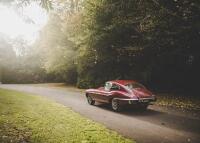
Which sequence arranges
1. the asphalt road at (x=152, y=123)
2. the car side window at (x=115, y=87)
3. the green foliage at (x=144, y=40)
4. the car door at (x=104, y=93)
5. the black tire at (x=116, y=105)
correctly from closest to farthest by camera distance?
the asphalt road at (x=152, y=123)
the black tire at (x=116, y=105)
the car side window at (x=115, y=87)
the car door at (x=104, y=93)
the green foliage at (x=144, y=40)

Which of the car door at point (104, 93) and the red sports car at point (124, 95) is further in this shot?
the car door at point (104, 93)

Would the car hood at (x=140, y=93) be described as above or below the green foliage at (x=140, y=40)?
below

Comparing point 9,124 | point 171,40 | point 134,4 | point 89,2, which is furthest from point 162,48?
point 9,124

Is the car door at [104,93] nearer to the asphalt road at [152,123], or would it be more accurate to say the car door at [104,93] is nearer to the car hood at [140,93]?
the asphalt road at [152,123]

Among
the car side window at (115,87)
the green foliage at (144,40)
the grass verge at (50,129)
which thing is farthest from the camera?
the green foliage at (144,40)

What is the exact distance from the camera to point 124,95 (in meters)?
13.1

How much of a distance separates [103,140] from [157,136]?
1.86 meters

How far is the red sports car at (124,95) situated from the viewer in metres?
12.8

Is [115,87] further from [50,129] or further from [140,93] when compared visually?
[50,129]

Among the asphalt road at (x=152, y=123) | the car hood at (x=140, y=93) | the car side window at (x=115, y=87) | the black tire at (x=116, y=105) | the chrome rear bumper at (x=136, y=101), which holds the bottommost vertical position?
the asphalt road at (x=152, y=123)

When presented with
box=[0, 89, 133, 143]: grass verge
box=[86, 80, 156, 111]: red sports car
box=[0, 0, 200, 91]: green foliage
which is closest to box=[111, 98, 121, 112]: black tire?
box=[86, 80, 156, 111]: red sports car

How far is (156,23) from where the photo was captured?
58.9 ft

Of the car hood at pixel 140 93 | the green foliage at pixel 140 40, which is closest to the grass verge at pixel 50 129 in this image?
the car hood at pixel 140 93

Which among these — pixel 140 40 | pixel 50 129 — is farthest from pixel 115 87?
pixel 140 40
